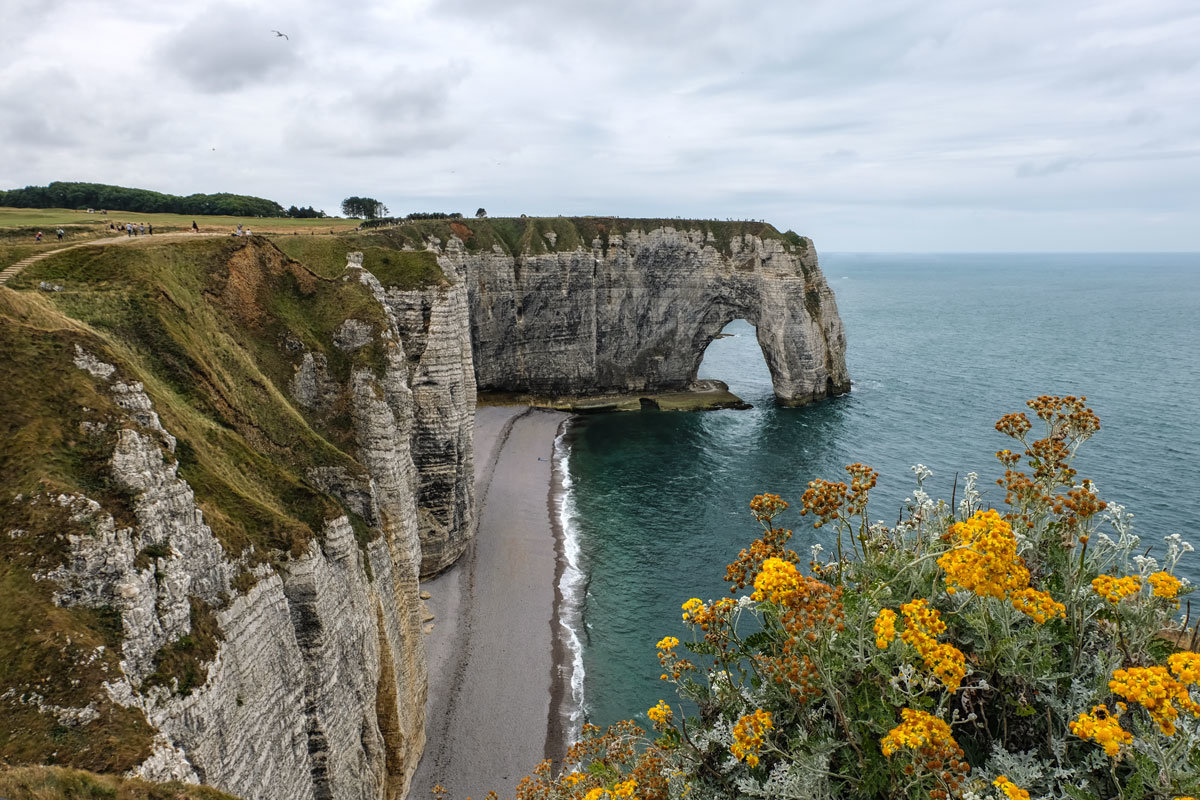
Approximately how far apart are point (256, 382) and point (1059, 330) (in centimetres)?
17474

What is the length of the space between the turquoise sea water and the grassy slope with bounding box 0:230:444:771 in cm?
2134

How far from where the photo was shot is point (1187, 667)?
8.14 meters

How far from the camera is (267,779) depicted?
59.5ft

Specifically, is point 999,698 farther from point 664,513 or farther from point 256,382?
point 664,513

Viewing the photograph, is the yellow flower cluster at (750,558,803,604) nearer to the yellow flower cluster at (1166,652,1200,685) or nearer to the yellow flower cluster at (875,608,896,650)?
the yellow flower cluster at (875,608,896,650)

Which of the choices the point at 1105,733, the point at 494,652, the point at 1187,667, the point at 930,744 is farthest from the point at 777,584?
the point at 494,652

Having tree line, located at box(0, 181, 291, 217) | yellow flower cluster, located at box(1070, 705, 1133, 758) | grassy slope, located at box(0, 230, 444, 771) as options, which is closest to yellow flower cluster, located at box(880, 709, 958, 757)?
yellow flower cluster, located at box(1070, 705, 1133, 758)

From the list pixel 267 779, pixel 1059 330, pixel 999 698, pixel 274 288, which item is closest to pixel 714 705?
pixel 999 698

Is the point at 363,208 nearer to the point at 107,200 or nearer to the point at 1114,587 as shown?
the point at 107,200

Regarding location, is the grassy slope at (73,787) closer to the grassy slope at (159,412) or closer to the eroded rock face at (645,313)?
the grassy slope at (159,412)

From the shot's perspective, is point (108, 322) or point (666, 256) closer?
point (108, 322)

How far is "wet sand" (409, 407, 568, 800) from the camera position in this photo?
30.5 m

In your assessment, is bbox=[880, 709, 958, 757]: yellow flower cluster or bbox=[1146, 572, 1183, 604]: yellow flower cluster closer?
bbox=[880, 709, 958, 757]: yellow flower cluster

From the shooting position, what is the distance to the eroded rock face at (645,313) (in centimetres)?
8762
